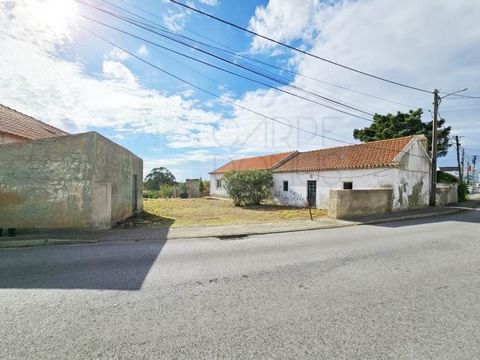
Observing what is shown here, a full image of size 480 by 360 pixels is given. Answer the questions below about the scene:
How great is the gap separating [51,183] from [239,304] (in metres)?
8.32

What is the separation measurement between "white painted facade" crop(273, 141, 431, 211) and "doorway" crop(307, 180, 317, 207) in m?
0.28

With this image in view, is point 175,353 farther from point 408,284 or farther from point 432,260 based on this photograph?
point 432,260

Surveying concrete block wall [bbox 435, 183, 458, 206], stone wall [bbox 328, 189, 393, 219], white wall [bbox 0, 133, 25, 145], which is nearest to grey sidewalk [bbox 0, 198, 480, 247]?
stone wall [bbox 328, 189, 393, 219]

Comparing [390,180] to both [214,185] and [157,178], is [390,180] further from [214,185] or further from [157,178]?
[157,178]

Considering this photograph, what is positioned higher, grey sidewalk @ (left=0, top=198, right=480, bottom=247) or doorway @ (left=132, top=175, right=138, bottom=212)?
doorway @ (left=132, top=175, right=138, bottom=212)

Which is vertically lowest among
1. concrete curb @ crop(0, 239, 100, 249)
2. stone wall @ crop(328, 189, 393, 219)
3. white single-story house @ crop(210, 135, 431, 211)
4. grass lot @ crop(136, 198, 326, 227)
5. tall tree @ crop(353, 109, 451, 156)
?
grass lot @ crop(136, 198, 326, 227)

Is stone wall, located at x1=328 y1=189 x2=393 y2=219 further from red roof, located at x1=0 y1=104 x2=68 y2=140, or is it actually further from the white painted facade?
red roof, located at x1=0 y1=104 x2=68 y2=140

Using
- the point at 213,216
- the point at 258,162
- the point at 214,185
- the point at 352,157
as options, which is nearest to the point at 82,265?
the point at 213,216

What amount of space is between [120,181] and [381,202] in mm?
14240

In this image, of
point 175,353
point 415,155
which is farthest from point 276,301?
point 415,155

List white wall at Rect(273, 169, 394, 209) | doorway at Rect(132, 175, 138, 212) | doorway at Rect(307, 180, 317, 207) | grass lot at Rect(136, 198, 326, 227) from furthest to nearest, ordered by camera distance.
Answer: doorway at Rect(307, 180, 317, 207) < white wall at Rect(273, 169, 394, 209) < doorway at Rect(132, 175, 138, 212) < grass lot at Rect(136, 198, 326, 227)

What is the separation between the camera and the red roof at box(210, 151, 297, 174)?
90.2 feet

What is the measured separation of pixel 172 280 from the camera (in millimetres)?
4723

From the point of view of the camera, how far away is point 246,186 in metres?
22.4
